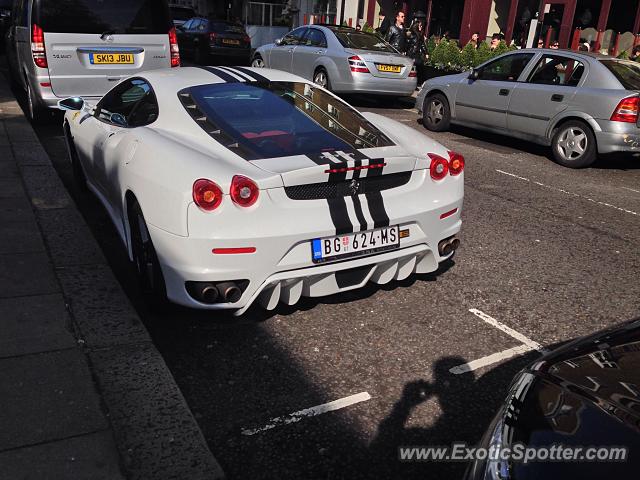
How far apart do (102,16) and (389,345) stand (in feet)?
22.7

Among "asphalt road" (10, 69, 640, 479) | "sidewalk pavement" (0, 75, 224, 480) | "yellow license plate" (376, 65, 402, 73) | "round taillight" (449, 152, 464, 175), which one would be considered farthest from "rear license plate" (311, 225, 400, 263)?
"yellow license plate" (376, 65, 402, 73)

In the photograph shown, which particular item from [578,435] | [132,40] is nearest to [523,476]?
[578,435]

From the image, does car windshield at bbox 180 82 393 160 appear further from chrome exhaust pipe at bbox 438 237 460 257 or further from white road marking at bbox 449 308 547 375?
white road marking at bbox 449 308 547 375

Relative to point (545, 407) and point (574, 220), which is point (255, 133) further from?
point (574, 220)

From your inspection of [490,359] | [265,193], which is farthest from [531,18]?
[265,193]

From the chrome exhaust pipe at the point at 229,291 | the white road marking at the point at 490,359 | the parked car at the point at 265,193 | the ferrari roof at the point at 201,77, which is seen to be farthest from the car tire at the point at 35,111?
the white road marking at the point at 490,359

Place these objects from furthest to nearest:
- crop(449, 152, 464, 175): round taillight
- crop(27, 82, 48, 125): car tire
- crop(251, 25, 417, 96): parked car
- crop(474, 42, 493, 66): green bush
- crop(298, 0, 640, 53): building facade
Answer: crop(298, 0, 640, 53): building facade → crop(474, 42, 493, 66): green bush → crop(251, 25, 417, 96): parked car → crop(27, 82, 48, 125): car tire → crop(449, 152, 464, 175): round taillight

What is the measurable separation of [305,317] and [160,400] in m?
1.18

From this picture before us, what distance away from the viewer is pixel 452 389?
3.16 m

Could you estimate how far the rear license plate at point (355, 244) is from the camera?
337 centimetres

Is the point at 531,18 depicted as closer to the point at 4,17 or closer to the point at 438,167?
the point at 4,17

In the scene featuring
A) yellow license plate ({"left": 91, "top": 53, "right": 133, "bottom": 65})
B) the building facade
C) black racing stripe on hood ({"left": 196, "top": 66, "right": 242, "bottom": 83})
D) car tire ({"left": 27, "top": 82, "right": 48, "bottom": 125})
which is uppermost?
the building facade

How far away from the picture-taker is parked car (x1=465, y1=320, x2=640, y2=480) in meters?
1.65

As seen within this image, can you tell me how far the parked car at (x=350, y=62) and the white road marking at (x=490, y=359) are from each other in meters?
9.41
